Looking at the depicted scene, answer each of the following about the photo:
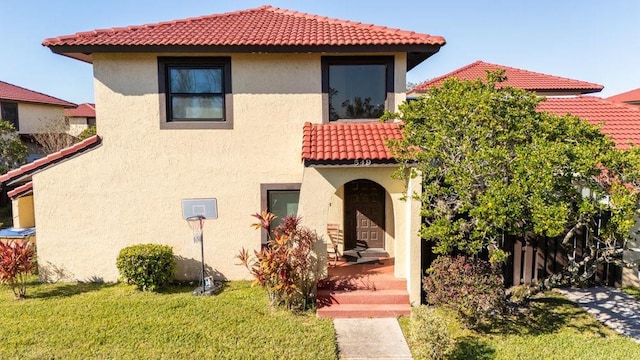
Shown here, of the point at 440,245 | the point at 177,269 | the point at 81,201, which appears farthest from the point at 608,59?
the point at 81,201

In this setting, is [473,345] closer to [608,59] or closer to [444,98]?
[444,98]

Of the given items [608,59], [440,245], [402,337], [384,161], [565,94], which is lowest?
[402,337]

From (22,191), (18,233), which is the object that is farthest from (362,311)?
(18,233)

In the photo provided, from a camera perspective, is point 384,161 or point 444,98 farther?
point 384,161

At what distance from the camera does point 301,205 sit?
10.3 meters

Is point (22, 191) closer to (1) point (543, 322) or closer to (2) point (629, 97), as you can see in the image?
(1) point (543, 322)

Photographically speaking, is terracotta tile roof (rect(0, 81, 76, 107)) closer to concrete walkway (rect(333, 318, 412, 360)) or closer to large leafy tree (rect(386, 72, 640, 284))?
concrete walkway (rect(333, 318, 412, 360))

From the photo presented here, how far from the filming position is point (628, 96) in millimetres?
46125

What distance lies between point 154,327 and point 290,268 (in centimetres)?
335

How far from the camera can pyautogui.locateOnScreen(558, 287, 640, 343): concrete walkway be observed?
29.8 ft

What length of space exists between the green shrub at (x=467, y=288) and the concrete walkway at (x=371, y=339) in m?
1.23

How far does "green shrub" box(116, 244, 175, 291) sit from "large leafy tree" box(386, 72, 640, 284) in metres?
7.26

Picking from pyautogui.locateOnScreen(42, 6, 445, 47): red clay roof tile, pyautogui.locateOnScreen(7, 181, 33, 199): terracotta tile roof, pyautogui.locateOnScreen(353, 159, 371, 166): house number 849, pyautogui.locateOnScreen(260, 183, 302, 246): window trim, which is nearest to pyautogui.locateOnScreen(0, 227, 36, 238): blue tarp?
→ pyautogui.locateOnScreen(7, 181, 33, 199): terracotta tile roof

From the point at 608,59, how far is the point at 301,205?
26750 mm
